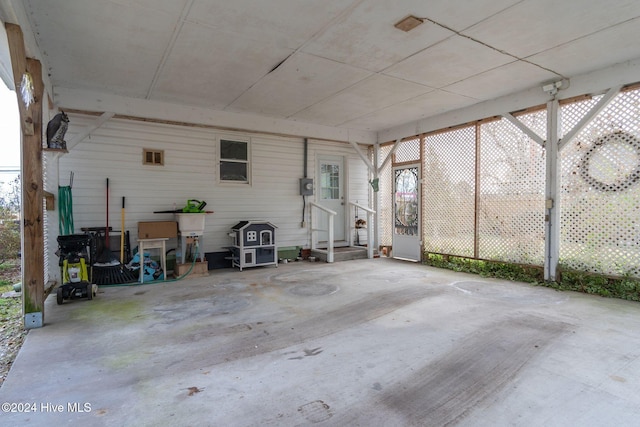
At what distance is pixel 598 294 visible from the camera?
4441 mm

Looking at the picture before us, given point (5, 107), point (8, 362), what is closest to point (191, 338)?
point (8, 362)

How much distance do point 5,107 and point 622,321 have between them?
1052 centimetres

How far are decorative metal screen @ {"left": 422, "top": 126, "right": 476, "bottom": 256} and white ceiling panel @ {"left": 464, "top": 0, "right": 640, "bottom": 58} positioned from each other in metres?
2.69

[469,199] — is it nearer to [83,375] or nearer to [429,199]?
[429,199]

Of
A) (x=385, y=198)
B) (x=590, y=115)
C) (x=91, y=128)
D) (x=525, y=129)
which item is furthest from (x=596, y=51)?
(x=91, y=128)

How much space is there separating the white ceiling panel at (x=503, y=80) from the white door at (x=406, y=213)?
7.11 feet

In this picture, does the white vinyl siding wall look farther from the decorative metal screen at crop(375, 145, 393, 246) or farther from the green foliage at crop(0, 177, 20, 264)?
the green foliage at crop(0, 177, 20, 264)

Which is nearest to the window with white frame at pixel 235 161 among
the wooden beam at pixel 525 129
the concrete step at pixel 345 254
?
the concrete step at pixel 345 254

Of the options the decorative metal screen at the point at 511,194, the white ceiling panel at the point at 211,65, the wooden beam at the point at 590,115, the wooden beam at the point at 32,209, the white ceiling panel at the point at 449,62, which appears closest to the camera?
the wooden beam at the point at 32,209

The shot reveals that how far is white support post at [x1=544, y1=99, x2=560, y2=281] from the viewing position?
16.2 feet

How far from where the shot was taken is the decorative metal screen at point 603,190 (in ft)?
14.1

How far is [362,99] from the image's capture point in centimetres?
559

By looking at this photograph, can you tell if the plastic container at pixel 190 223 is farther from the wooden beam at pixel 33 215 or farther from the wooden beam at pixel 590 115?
the wooden beam at pixel 590 115

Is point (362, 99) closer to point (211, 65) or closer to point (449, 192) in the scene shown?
point (211, 65)
